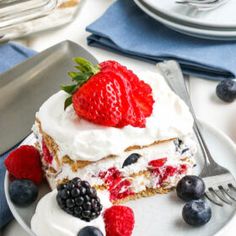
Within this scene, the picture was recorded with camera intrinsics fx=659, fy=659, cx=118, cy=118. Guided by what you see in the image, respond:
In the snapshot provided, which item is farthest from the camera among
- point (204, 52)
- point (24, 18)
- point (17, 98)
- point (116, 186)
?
point (24, 18)

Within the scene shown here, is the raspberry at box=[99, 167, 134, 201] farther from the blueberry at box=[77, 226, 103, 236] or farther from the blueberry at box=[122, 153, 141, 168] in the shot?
the blueberry at box=[77, 226, 103, 236]

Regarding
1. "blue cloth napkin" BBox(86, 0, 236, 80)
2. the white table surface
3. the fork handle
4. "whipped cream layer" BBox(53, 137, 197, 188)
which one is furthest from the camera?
"blue cloth napkin" BBox(86, 0, 236, 80)

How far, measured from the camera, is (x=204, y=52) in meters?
1.63

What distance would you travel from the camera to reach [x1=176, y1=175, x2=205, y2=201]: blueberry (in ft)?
3.89

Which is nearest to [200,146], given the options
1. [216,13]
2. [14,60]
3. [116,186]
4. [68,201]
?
[116,186]

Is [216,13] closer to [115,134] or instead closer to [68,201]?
[115,134]

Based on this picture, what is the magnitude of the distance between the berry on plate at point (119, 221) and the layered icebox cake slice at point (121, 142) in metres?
0.09

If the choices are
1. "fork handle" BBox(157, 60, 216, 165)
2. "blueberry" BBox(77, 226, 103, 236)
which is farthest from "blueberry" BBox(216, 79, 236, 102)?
"blueberry" BBox(77, 226, 103, 236)

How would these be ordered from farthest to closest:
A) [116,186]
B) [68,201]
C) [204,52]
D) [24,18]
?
[24,18], [204,52], [116,186], [68,201]

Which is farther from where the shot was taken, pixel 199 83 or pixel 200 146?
pixel 199 83

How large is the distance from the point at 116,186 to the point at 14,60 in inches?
22.7

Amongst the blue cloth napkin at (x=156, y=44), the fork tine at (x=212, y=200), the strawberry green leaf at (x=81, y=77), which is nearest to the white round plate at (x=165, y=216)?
the fork tine at (x=212, y=200)

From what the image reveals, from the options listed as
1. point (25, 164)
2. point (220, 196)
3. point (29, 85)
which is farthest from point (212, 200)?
point (29, 85)

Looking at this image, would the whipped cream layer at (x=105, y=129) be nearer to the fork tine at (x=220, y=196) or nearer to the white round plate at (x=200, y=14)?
the fork tine at (x=220, y=196)
